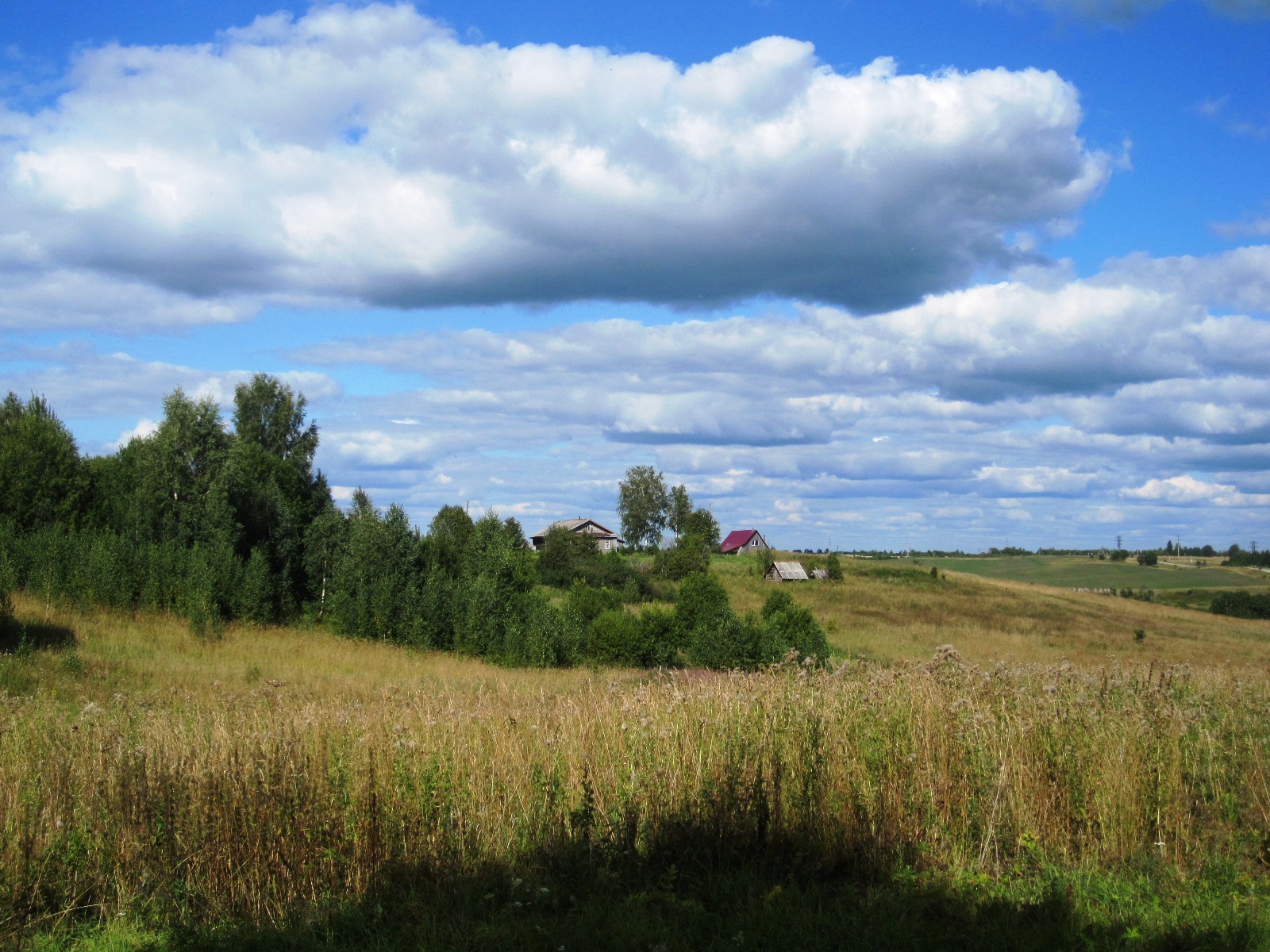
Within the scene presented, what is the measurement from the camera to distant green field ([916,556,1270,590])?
3302 inches

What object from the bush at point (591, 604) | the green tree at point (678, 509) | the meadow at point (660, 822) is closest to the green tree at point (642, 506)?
the green tree at point (678, 509)

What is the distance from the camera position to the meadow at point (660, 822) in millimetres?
4379

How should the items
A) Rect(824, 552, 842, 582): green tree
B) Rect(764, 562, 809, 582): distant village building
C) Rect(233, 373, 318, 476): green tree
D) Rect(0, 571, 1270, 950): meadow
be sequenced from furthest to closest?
1. Rect(824, 552, 842, 582): green tree
2. Rect(764, 562, 809, 582): distant village building
3. Rect(233, 373, 318, 476): green tree
4. Rect(0, 571, 1270, 950): meadow

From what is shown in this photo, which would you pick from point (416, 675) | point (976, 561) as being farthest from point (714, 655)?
point (976, 561)

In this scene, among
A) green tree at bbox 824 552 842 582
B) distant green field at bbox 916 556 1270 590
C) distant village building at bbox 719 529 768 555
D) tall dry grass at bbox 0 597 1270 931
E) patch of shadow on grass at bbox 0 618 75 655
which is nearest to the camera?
tall dry grass at bbox 0 597 1270 931

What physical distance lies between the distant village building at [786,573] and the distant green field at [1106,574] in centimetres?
2930

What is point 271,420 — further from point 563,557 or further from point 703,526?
point 703,526

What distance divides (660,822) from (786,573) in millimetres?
68212

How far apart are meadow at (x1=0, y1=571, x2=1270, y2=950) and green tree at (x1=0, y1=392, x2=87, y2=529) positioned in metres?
33.7

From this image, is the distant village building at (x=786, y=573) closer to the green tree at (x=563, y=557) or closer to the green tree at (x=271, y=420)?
the green tree at (x=563, y=557)

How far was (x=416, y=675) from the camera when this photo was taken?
73.7ft

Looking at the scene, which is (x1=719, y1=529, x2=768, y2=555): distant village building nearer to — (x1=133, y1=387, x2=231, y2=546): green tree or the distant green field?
the distant green field

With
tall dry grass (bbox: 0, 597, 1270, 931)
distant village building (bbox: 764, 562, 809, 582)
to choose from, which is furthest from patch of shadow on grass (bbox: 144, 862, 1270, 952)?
distant village building (bbox: 764, 562, 809, 582)

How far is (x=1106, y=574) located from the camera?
94.2 metres
